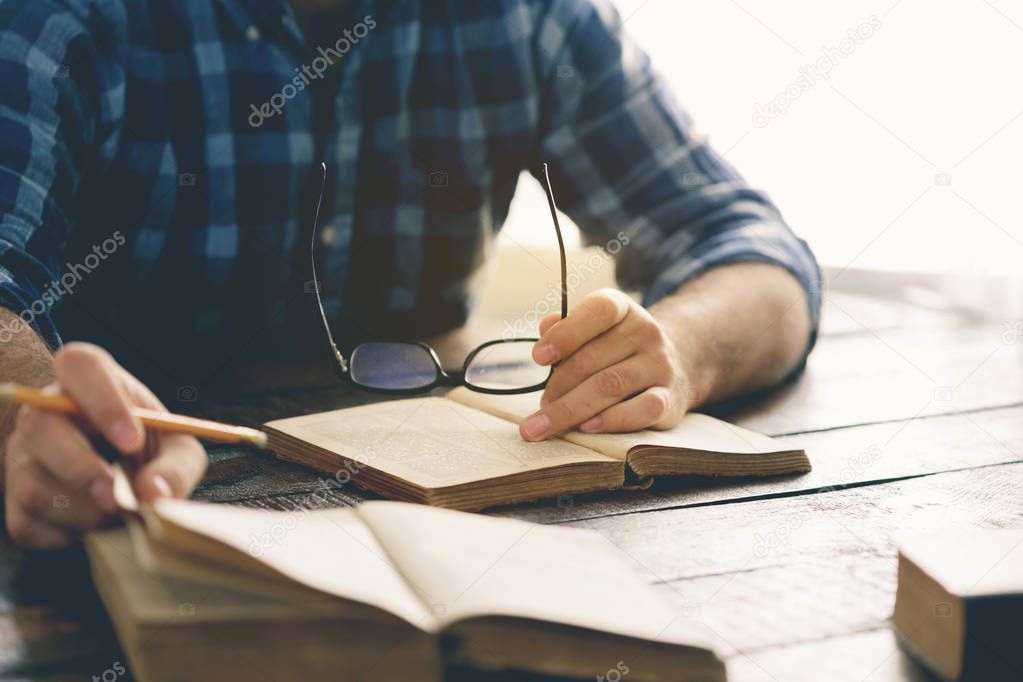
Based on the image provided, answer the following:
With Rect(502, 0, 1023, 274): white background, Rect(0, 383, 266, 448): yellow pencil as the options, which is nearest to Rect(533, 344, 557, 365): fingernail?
Rect(0, 383, 266, 448): yellow pencil

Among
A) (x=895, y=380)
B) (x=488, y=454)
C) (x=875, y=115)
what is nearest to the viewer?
(x=488, y=454)

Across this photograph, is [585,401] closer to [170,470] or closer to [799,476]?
[799,476]

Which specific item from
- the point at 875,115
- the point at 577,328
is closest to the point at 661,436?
the point at 577,328

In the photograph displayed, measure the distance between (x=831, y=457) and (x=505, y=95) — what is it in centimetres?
82

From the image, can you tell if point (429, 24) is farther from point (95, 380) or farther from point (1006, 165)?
point (1006, 165)

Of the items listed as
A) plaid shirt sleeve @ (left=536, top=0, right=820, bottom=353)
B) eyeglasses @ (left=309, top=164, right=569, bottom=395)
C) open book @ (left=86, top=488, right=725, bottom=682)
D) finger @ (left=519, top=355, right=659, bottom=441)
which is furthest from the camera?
plaid shirt sleeve @ (left=536, top=0, right=820, bottom=353)

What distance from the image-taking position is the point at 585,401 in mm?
878

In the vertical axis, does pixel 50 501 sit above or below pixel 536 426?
above

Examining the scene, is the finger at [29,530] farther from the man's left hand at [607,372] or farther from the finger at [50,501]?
the man's left hand at [607,372]

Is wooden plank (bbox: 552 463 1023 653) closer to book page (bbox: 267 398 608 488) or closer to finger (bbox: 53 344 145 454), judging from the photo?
book page (bbox: 267 398 608 488)

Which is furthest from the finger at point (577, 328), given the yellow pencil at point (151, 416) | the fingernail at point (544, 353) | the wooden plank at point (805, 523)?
the yellow pencil at point (151, 416)

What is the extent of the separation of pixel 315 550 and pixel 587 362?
45cm

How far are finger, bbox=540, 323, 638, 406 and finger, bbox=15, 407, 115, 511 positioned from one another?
0.43 metres

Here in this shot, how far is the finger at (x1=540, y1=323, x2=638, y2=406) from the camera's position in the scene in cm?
92
